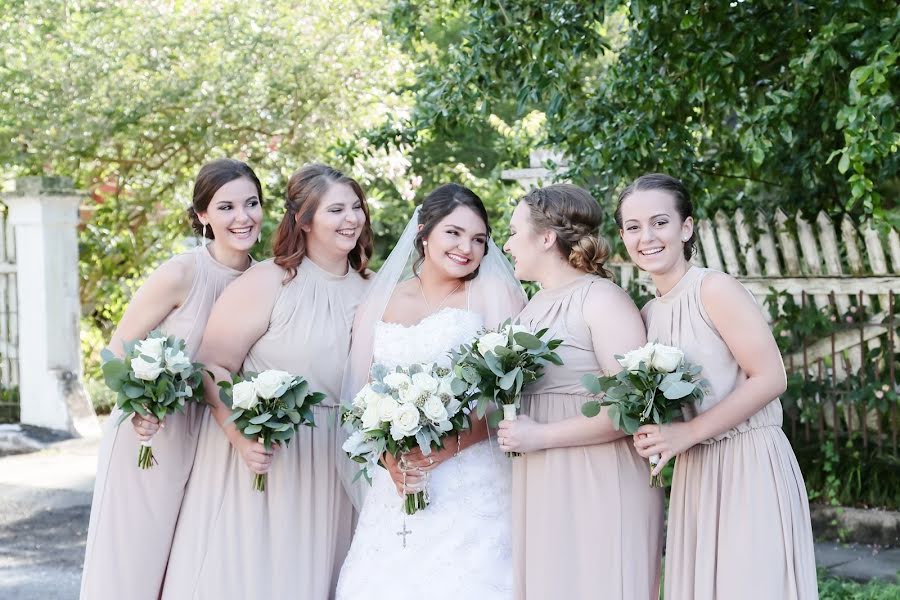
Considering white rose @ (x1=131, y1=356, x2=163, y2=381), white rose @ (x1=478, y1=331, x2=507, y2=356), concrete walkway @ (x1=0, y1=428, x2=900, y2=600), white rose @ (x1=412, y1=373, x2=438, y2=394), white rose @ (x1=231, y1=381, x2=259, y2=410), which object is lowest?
concrete walkway @ (x1=0, y1=428, x2=900, y2=600)

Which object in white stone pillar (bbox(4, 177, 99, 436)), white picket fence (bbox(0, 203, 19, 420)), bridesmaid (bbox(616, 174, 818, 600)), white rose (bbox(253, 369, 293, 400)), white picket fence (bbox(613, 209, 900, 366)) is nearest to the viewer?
bridesmaid (bbox(616, 174, 818, 600))

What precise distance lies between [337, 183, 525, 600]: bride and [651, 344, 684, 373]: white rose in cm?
92

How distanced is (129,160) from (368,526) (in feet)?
35.6

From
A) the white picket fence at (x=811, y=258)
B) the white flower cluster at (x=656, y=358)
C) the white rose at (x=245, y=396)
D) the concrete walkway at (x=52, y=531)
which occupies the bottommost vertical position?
the concrete walkway at (x=52, y=531)

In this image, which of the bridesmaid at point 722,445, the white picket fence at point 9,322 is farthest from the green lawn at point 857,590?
the white picket fence at point 9,322

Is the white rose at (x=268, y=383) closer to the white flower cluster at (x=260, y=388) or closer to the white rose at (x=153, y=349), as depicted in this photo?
the white flower cluster at (x=260, y=388)

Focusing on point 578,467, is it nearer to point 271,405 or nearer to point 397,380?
point 397,380

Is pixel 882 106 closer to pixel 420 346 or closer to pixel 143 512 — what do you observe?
pixel 420 346

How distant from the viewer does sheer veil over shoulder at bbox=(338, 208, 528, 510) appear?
167 inches

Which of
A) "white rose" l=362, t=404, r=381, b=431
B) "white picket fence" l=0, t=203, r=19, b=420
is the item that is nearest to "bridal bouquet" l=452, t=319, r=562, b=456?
"white rose" l=362, t=404, r=381, b=431

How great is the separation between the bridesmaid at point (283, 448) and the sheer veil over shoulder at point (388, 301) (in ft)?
0.21

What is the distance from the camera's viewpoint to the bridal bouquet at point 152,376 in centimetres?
401

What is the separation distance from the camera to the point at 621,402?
11.4ft

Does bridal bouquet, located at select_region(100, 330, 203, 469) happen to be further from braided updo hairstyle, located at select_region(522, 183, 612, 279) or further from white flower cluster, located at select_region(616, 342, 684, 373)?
white flower cluster, located at select_region(616, 342, 684, 373)
